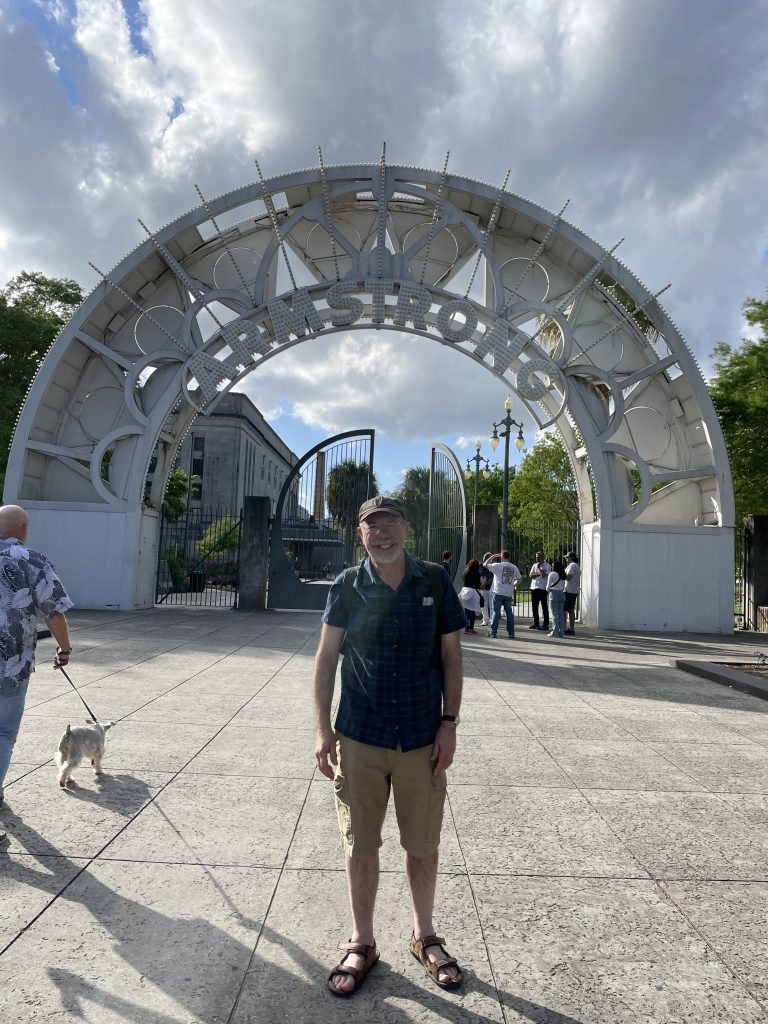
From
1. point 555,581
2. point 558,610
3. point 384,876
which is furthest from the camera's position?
point 555,581

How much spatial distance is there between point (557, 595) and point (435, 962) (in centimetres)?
1322

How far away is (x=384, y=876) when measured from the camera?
380 cm

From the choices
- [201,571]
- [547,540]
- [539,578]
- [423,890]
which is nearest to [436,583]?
[423,890]

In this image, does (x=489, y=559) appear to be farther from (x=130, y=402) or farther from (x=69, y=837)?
(x=69, y=837)

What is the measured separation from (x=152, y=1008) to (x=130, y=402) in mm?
16669

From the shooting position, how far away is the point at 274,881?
3.64 meters

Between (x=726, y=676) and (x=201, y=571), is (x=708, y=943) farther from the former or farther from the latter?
(x=201, y=571)

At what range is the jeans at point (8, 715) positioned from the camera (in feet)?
13.9

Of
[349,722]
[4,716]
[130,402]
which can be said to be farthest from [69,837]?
[130,402]

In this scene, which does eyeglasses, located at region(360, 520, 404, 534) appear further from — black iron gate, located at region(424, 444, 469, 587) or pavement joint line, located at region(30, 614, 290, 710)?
black iron gate, located at region(424, 444, 469, 587)

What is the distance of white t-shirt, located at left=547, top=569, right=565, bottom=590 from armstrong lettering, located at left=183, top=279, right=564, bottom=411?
181 inches

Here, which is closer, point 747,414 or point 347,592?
point 347,592

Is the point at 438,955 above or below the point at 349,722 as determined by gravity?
below

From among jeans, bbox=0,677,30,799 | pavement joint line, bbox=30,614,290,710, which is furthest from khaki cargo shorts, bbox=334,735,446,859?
pavement joint line, bbox=30,614,290,710
